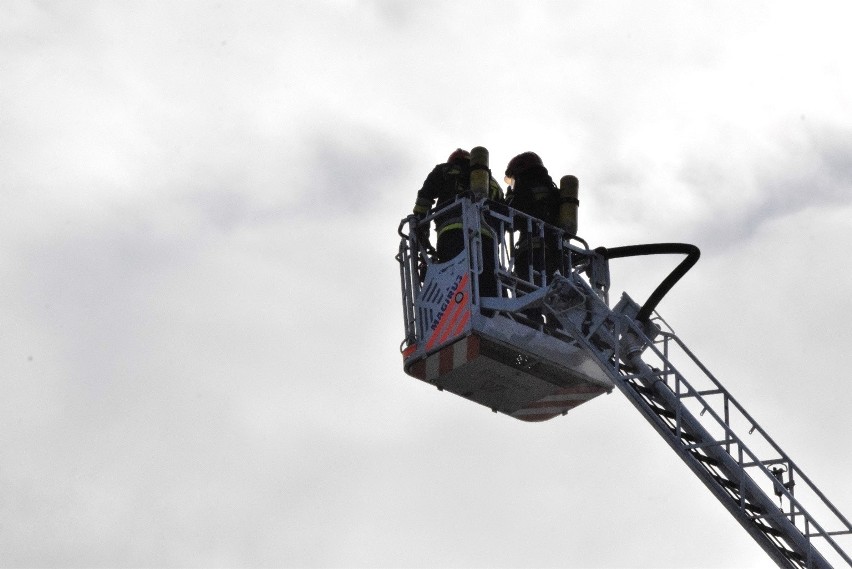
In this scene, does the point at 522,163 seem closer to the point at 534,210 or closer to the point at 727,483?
the point at 534,210

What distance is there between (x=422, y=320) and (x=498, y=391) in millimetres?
1307

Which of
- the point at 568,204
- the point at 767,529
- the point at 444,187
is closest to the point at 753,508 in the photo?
the point at 767,529

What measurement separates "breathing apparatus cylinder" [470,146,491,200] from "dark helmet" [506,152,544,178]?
0.90 metres

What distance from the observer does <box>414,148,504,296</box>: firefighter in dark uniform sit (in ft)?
73.2

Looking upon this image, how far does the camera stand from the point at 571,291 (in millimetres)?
21422

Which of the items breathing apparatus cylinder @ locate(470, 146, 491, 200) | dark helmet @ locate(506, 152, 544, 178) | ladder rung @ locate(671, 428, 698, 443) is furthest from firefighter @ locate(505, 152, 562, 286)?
ladder rung @ locate(671, 428, 698, 443)

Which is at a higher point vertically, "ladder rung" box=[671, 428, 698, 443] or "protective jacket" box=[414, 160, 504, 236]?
"protective jacket" box=[414, 160, 504, 236]

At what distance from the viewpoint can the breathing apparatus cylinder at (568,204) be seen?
76.5 ft

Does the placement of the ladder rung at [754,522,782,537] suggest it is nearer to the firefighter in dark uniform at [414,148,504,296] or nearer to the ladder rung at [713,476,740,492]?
the ladder rung at [713,476,740,492]

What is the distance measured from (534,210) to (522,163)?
0.73 meters

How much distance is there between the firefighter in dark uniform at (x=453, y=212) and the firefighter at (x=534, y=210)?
42 centimetres

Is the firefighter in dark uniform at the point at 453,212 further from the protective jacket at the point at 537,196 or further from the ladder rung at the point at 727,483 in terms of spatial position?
the ladder rung at the point at 727,483

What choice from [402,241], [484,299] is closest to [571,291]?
[484,299]

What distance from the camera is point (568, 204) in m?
23.4
